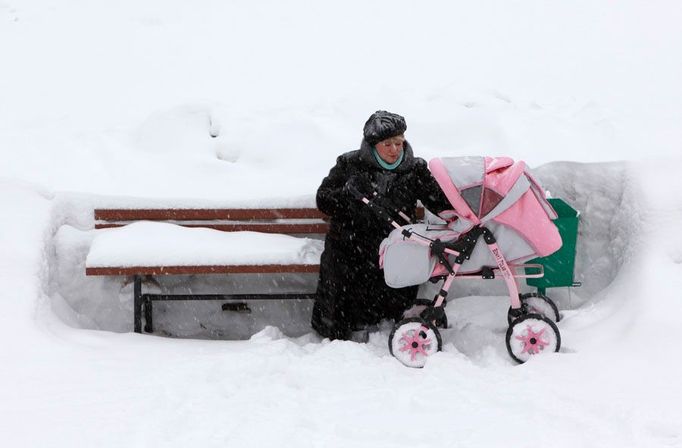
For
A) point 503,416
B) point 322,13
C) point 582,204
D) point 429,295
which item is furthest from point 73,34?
point 503,416

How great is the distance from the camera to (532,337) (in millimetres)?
3842

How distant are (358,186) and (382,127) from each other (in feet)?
1.26

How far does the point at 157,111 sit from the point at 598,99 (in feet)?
13.2

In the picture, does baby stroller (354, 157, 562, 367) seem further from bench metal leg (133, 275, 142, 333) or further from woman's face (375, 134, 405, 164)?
bench metal leg (133, 275, 142, 333)

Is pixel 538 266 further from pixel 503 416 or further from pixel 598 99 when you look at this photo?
pixel 598 99

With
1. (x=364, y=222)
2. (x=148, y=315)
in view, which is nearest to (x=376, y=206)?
(x=364, y=222)

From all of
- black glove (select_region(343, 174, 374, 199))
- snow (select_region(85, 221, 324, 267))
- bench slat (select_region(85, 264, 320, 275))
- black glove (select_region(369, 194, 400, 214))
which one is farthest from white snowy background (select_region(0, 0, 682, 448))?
black glove (select_region(369, 194, 400, 214))

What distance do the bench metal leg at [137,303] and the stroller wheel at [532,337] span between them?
229cm

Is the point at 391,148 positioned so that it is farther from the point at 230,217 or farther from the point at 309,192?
the point at 230,217

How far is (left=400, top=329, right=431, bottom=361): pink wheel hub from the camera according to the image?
3916mm

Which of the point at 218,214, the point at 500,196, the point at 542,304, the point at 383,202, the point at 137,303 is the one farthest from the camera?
the point at 218,214

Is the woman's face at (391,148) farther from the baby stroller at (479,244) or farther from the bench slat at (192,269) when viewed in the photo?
the bench slat at (192,269)

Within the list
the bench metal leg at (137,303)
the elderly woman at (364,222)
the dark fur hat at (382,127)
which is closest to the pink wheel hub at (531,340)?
the elderly woman at (364,222)

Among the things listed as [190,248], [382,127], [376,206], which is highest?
[382,127]
